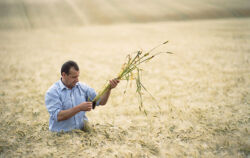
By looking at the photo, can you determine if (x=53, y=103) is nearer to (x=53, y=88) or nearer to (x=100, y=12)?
(x=53, y=88)

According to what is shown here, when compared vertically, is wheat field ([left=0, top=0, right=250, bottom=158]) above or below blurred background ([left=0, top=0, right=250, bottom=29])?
below

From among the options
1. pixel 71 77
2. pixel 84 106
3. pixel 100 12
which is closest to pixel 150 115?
pixel 84 106

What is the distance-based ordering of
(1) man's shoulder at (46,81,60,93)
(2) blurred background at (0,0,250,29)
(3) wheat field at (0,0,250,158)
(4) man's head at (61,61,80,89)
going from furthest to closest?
(2) blurred background at (0,0,250,29), (3) wheat field at (0,0,250,158), (1) man's shoulder at (46,81,60,93), (4) man's head at (61,61,80,89)

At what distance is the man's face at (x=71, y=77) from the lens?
280cm

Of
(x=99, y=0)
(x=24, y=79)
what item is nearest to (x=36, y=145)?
(x=24, y=79)

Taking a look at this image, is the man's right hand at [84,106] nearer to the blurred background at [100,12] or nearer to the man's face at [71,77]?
the man's face at [71,77]

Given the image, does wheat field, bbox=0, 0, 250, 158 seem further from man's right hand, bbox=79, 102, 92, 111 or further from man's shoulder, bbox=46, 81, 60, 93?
man's shoulder, bbox=46, 81, 60, 93

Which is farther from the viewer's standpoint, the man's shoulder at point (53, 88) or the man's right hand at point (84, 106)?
the man's shoulder at point (53, 88)

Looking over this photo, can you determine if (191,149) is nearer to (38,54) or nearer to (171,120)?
(171,120)

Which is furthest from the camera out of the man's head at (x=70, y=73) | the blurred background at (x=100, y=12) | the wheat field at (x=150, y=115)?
the blurred background at (x=100, y=12)

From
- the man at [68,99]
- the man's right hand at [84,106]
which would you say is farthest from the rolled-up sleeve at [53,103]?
the man's right hand at [84,106]

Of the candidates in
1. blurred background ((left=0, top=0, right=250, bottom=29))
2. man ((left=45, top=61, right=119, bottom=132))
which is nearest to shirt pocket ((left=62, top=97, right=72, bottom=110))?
man ((left=45, top=61, right=119, bottom=132))

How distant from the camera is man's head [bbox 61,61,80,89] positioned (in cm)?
277

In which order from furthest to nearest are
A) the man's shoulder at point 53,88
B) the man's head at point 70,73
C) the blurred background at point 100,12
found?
the blurred background at point 100,12 < the man's shoulder at point 53,88 < the man's head at point 70,73
